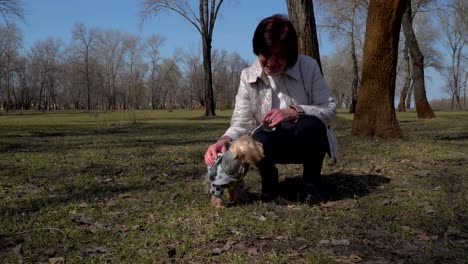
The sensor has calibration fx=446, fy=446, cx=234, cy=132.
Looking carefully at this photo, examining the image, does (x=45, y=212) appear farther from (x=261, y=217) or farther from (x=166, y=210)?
(x=261, y=217)

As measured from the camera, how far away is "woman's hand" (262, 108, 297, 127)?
308 cm

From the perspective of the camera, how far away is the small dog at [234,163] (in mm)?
3000

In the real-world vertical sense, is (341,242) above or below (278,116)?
below

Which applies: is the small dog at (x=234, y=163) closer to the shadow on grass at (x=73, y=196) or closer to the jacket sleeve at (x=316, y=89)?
the jacket sleeve at (x=316, y=89)

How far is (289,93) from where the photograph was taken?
11.0 feet

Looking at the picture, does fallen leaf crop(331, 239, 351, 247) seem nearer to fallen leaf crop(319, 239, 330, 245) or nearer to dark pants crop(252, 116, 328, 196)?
fallen leaf crop(319, 239, 330, 245)

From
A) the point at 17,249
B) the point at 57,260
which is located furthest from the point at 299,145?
the point at 17,249

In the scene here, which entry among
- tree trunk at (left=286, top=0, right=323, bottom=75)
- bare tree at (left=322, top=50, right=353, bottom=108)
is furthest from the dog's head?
bare tree at (left=322, top=50, right=353, bottom=108)

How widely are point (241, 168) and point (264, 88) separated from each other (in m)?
0.68

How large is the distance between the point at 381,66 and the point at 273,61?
170 inches

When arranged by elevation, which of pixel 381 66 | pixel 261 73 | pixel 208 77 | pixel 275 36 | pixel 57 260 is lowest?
pixel 57 260

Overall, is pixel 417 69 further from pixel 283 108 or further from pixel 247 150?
pixel 247 150

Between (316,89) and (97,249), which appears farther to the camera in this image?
(316,89)

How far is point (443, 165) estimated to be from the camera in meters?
4.90
